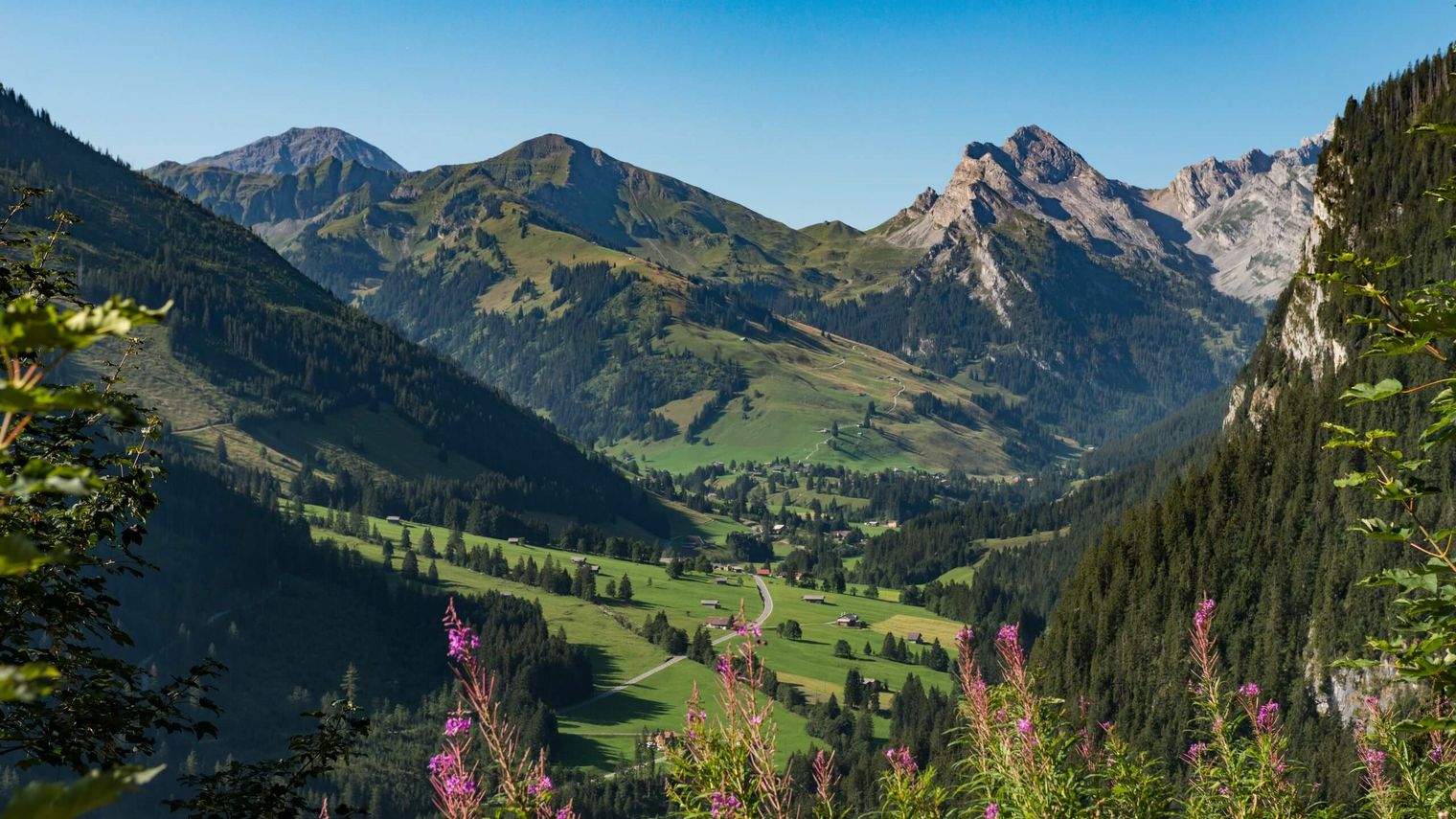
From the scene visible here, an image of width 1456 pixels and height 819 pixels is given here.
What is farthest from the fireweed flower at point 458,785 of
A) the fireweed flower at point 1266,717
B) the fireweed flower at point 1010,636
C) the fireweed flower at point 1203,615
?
the fireweed flower at point 1266,717

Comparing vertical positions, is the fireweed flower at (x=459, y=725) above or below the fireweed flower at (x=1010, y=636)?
below

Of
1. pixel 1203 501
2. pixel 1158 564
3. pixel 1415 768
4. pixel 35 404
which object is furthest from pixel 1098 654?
pixel 35 404

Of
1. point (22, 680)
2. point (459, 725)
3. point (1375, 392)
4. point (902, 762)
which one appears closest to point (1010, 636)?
point (902, 762)

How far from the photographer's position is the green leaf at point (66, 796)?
3.54 meters

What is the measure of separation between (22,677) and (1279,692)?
604 ft

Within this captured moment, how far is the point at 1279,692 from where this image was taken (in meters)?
163

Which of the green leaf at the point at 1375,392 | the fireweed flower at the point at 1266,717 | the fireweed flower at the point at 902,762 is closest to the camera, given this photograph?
the green leaf at the point at 1375,392

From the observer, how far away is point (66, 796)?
3.62 m

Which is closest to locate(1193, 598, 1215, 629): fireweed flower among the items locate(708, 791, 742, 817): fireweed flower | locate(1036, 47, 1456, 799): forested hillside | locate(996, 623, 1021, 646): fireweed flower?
locate(996, 623, 1021, 646): fireweed flower

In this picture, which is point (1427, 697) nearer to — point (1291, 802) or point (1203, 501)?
point (1291, 802)

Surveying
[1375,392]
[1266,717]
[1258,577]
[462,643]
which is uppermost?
[1375,392]

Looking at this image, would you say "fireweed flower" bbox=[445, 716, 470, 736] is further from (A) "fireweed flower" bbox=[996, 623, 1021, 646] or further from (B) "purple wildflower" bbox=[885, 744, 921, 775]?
(A) "fireweed flower" bbox=[996, 623, 1021, 646]

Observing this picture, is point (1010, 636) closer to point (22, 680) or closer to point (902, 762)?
point (902, 762)

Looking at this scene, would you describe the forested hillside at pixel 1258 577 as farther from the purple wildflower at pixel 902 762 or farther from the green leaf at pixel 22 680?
the green leaf at pixel 22 680
